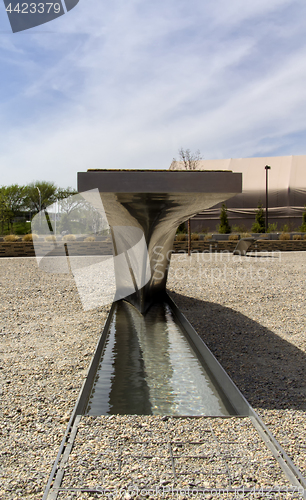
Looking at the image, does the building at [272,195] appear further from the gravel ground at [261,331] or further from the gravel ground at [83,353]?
the gravel ground at [83,353]

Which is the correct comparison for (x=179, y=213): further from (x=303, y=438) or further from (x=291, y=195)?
(x=291, y=195)

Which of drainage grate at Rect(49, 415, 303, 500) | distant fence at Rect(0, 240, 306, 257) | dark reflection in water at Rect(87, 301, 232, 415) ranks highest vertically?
distant fence at Rect(0, 240, 306, 257)

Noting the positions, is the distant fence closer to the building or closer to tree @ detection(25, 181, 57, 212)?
the building

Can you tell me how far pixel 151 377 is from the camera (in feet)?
10.9

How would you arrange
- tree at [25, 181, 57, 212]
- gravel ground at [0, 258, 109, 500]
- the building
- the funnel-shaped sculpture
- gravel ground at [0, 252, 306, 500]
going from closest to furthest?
gravel ground at [0, 258, 109, 500]
gravel ground at [0, 252, 306, 500]
the funnel-shaped sculpture
the building
tree at [25, 181, 57, 212]

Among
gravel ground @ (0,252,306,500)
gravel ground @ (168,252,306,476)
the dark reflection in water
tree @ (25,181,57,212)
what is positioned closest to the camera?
gravel ground @ (0,252,306,500)

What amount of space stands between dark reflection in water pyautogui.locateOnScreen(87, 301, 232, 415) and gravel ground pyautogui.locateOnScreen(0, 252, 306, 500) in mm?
236

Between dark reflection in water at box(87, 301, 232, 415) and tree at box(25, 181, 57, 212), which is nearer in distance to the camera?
dark reflection in water at box(87, 301, 232, 415)

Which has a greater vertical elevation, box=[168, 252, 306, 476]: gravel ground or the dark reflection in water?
box=[168, 252, 306, 476]: gravel ground

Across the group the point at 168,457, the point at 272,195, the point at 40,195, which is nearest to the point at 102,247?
the point at 168,457

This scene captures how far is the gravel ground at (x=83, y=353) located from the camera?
2174 mm

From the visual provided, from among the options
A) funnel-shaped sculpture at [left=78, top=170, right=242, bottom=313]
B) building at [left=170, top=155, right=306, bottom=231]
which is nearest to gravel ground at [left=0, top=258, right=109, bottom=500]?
funnel-shaped sculpture at [left=78, top=170, right=242, bottom=313]

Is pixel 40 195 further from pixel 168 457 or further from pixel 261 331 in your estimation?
pixel 168 457

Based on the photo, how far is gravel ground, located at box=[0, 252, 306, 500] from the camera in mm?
2174
